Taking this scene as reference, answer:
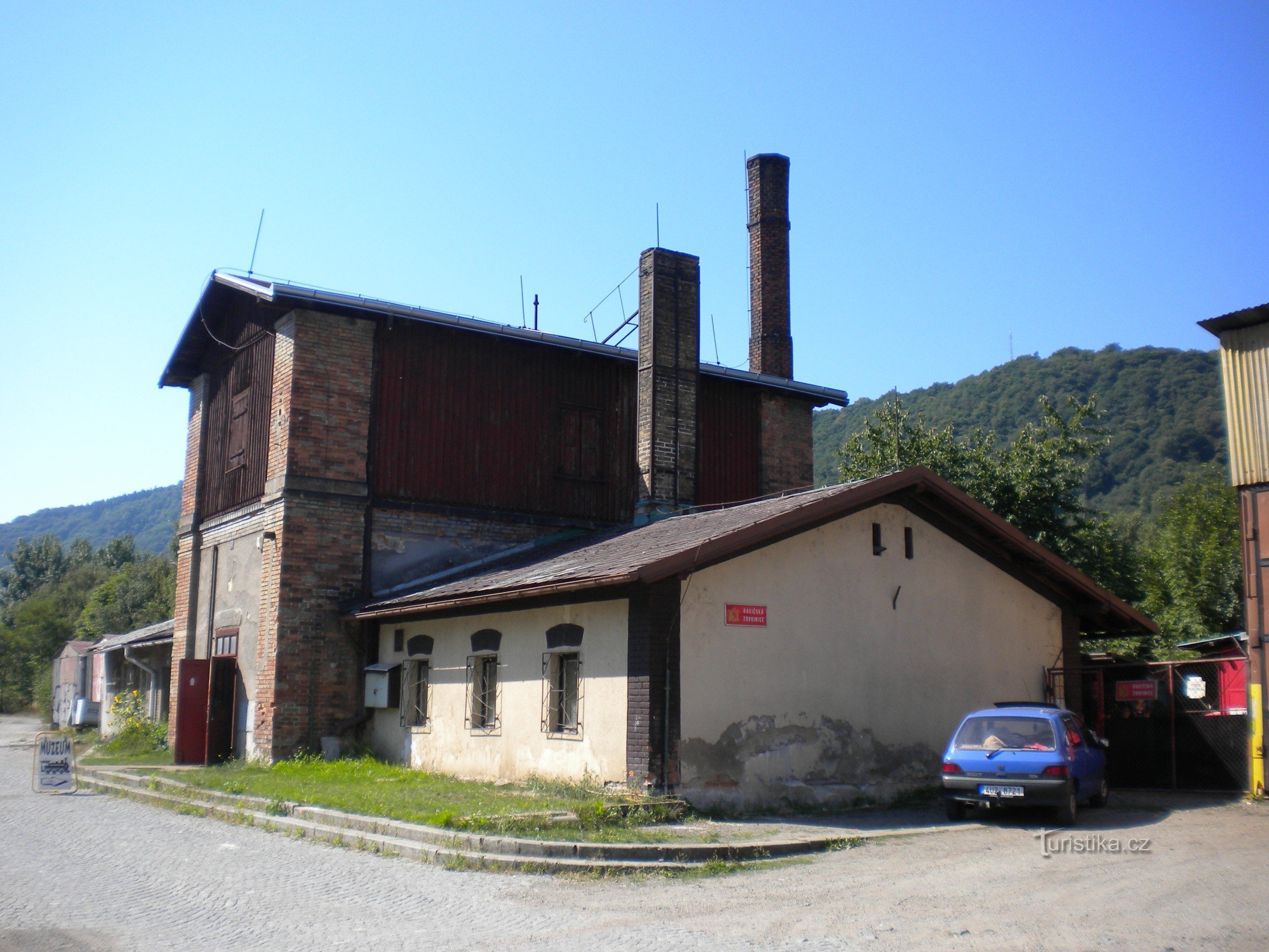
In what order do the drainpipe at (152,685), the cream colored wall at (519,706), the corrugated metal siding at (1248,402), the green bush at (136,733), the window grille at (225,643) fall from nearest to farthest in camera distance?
the cream colored wall at (519,706) → the corrugated metal siding at (1248,402) → the window grille at (225,643) → the green bush at (136,733) → the drainpipe at (152,685)

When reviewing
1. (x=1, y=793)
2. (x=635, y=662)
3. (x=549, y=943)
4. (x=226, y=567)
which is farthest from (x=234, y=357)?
(x=549, y=943)

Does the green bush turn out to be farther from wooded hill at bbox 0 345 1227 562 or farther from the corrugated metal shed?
wooded hill at bbox 0 345 1227 562

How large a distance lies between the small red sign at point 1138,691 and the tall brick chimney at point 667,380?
7.51 meters

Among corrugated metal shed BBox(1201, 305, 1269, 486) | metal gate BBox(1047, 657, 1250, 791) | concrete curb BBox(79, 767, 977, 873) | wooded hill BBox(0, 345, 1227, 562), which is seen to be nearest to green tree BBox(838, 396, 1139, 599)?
metal gate BBox(1047, 657, 1250, 791)

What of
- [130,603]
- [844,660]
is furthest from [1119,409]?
[844,660]

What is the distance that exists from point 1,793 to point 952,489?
15.1 meters

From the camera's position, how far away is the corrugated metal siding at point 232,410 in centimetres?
1998

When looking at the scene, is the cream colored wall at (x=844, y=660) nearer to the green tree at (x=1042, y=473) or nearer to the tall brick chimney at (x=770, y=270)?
the tall brick chimney at (x=770, y=270)

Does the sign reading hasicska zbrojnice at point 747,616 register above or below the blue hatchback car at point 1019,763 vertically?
above

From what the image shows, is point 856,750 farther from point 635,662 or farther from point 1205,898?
point 1205,898

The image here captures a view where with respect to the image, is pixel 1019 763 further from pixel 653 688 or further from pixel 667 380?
pixel 667 380

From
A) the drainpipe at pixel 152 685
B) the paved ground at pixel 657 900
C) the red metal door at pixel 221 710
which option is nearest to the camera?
the paved ground at pixel 657 900

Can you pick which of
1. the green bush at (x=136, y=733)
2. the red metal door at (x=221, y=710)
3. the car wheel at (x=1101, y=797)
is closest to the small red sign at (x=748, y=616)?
the car wheel at (x=1101, y=797)

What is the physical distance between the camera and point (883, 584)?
1498 centimetres
